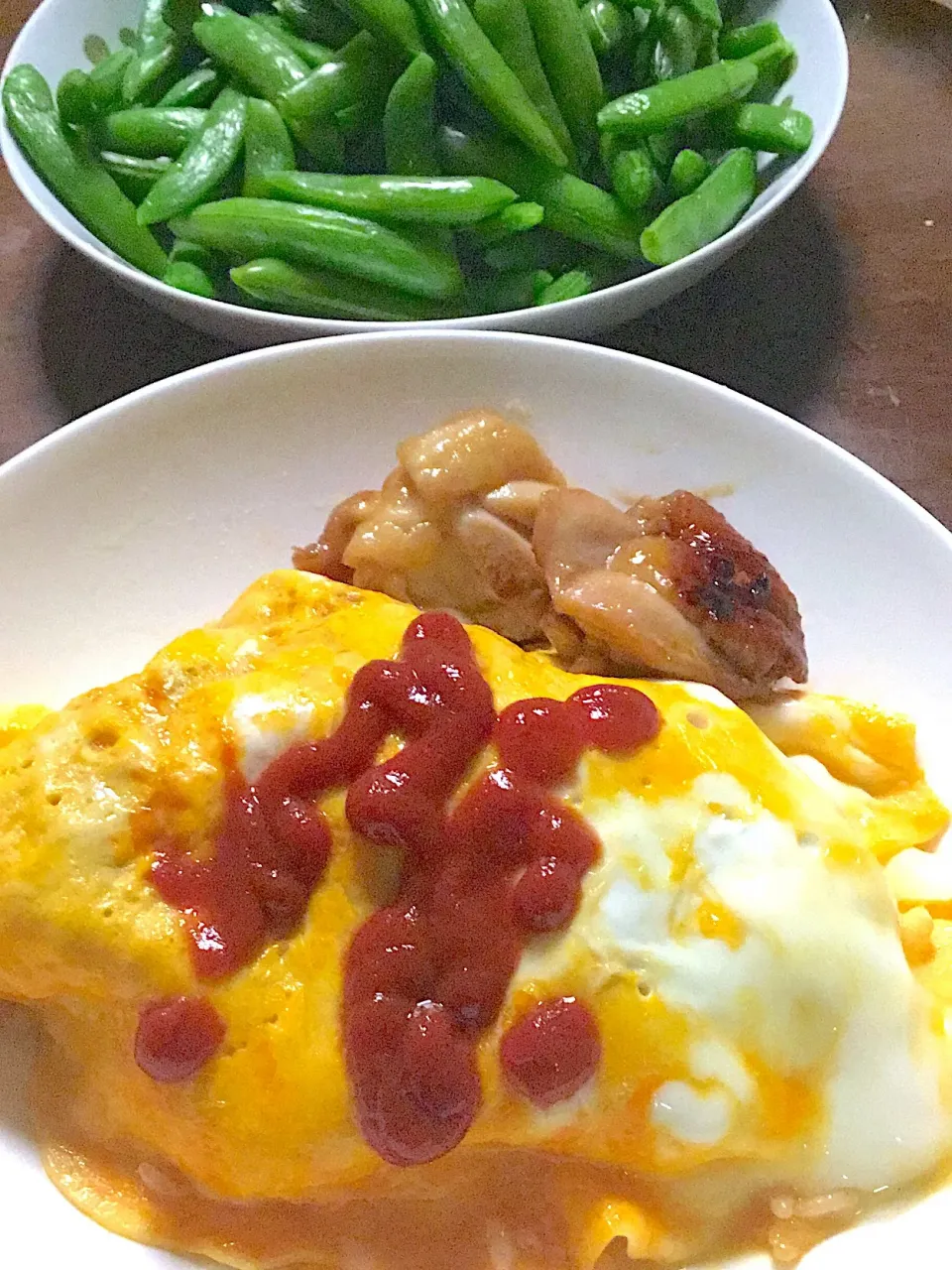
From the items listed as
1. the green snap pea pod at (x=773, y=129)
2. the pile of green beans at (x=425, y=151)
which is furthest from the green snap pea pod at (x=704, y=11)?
the green snap pea pod at (x=773, y=129)

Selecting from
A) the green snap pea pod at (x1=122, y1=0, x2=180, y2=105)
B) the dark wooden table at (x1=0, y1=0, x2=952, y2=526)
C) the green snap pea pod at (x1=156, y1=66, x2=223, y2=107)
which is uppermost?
the green snap pea pod at (x1=122, y1=0, x2=180, y2=105)

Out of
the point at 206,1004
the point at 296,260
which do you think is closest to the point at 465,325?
the point at 296,260

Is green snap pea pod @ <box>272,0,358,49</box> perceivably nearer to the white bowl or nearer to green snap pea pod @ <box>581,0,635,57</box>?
the white bowl

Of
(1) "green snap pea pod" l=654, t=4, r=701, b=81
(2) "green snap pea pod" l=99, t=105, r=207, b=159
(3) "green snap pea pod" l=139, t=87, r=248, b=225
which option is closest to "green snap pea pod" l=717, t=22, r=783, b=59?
(1) "green snap pea pod" l=654, t=4, r=701, b=81

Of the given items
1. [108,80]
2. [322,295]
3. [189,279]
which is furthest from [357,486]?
[108,80]

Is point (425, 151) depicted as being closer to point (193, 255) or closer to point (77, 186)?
point (193, 255)

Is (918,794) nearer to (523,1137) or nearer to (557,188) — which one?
(523,1137)
